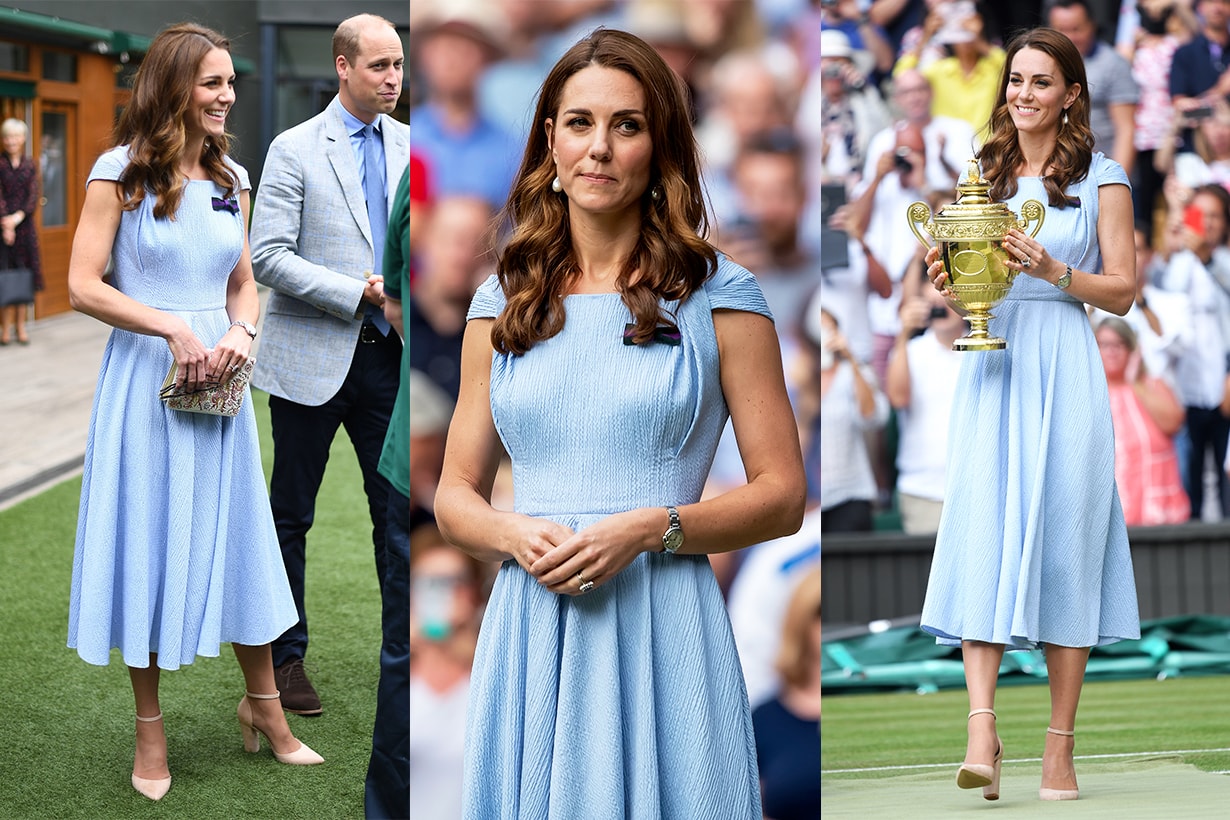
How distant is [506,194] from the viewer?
277cm

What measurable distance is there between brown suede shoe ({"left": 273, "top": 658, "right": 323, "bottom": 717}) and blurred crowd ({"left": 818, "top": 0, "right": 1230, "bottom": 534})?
8.27ft

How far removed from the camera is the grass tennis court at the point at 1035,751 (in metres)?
3.82

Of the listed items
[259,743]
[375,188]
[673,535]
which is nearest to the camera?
[673,535]

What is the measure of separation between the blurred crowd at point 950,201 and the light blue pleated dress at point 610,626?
14.2 feet

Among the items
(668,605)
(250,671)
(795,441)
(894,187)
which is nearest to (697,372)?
(795,441)

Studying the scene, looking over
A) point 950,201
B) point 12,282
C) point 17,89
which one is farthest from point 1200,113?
point 17,89

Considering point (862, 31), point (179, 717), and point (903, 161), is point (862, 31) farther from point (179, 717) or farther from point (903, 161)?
point (179, 717)

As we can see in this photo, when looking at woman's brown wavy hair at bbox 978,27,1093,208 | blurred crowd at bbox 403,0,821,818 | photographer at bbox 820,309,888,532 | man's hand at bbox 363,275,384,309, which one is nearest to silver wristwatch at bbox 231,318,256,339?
man's hand at bbox 363,275,384,309

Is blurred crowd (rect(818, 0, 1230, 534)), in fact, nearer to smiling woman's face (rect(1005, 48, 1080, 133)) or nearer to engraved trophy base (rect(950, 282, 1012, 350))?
smiling woman's face (rect(1005, 48, 1080, 133))

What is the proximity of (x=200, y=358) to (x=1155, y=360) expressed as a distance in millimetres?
4352

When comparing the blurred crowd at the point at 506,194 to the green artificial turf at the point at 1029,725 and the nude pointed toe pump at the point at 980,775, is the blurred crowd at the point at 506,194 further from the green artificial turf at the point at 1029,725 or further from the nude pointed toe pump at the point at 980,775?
the green artificial turf at the point at 1029,725

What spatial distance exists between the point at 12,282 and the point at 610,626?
10.7 meters

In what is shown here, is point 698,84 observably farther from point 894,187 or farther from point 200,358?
point 894,187

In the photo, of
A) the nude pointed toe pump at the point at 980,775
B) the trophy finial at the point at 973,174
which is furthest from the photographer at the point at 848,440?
the nude pointed toe pump at the point at 980,775
